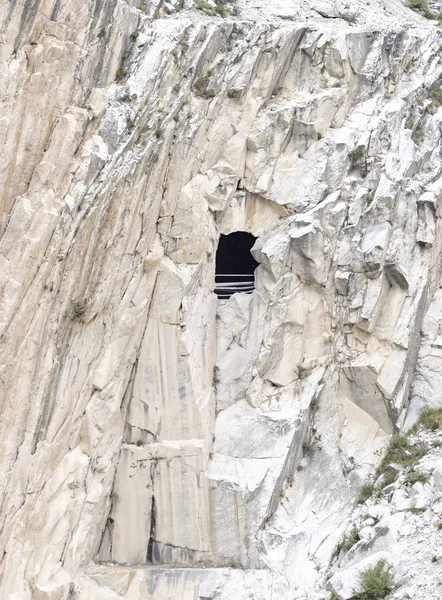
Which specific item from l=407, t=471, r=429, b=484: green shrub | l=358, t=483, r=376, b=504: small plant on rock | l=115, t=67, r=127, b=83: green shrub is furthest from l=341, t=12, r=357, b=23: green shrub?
l=358, t=483, r=376, b=504: small plant on rock

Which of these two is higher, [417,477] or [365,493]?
[417,477]

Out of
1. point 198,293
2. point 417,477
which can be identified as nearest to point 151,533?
point 198,293

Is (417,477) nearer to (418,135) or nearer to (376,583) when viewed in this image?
(376,583)

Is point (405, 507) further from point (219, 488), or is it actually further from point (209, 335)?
point (209, 335)

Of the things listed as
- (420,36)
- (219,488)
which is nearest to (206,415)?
(219,488)

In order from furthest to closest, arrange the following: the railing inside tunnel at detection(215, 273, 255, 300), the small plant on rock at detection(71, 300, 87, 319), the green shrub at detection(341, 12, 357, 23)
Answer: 1. the green shrub at detection(341, 12, 357, 23)
2. the railing inside tunnel at detection(215, 273, 255, 300)
3. the small plant on rock at detection(71, 300, 87, 319)

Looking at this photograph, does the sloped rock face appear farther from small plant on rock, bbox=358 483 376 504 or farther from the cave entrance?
the cave entrance
